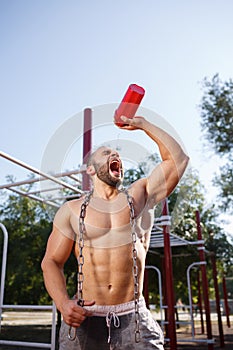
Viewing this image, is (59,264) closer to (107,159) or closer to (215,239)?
(107,159)

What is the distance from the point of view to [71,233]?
5.87 ft

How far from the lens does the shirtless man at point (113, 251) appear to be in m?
1.67

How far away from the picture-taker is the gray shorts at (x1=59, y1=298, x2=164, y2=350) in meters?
1.66

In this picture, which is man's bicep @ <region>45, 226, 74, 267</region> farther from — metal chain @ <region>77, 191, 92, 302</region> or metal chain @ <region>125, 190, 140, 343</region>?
metal chain @ <region>125, 190, 140, 343</region>

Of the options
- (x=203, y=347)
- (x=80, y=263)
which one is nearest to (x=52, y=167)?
(x=80, y=263)

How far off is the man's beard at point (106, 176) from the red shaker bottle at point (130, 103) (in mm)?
241

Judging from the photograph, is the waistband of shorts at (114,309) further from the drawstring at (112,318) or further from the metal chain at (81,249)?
the metal chain at (81,249)

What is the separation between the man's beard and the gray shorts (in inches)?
23.7

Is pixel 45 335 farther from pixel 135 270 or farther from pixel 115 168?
pixel 115 168

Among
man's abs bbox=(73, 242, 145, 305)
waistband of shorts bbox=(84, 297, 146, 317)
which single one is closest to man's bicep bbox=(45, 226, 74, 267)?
man's abs bbox=(73, 242, 145, 305)

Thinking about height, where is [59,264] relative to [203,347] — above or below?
above

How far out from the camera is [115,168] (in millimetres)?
1772

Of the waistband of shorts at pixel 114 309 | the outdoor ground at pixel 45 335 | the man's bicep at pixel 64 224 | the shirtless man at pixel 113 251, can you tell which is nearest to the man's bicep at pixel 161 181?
the shirtless man at pixel 113 251

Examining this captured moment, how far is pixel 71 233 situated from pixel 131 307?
1.53 ft
